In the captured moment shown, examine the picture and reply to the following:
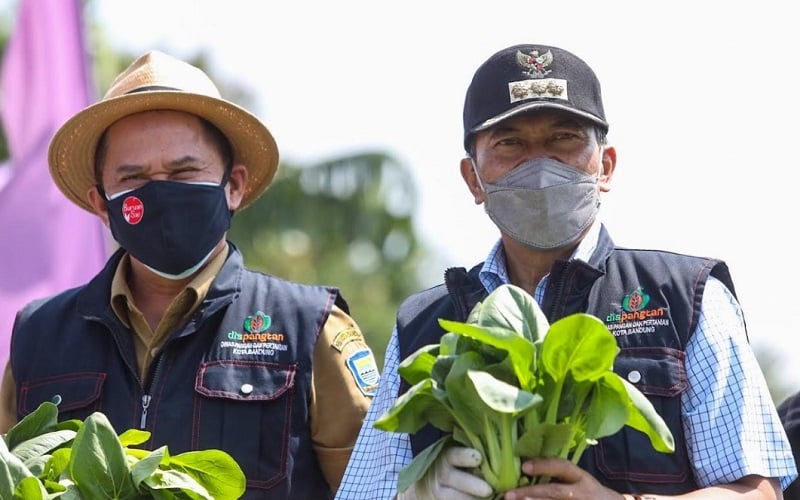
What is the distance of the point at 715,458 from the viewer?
10.8 feet

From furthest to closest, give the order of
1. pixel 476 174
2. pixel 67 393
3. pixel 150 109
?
1. pixel 150 109
2. pixel 67 393
3. pixel 476 174

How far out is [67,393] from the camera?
4246 mm

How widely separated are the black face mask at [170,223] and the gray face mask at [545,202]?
1.01 m

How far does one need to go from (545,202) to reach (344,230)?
1528cm

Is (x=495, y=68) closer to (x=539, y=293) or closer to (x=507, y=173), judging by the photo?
(x=507, y=173)

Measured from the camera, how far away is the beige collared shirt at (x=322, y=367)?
4.11m

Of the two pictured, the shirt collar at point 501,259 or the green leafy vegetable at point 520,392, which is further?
the shirt collar at point 501,259

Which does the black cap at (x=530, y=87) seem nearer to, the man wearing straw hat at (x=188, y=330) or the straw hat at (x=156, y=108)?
the man wearing straw hat at (x=188, y=330)

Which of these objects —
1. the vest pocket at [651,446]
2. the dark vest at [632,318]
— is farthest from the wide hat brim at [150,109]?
the vest pocket at [651,446]

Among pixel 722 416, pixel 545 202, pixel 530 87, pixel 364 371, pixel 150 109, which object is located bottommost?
pixel 364 371

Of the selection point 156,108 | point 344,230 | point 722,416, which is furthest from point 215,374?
point 344,230

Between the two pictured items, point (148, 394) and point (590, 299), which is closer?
point (590, 299)

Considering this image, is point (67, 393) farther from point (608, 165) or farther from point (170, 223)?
point (608, 165)

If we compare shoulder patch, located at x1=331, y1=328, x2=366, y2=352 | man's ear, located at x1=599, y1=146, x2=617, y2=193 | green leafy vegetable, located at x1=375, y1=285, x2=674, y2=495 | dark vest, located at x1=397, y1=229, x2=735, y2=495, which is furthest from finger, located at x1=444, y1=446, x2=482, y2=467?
shoulder patch, located at x1=331, y1=328, x2=366, y2=352
